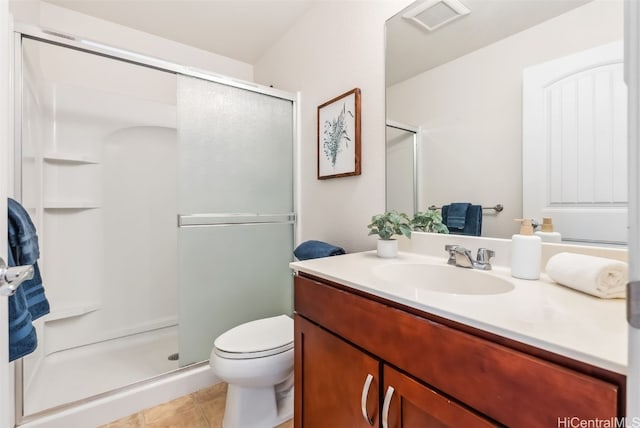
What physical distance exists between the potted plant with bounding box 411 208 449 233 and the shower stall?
96 cm

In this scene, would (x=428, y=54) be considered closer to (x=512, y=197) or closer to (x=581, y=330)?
(x=512, y=197)

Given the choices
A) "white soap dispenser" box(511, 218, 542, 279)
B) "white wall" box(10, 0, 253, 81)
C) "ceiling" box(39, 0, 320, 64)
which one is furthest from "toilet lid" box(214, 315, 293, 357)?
"ceiling" box(39, 0, 320, 64)

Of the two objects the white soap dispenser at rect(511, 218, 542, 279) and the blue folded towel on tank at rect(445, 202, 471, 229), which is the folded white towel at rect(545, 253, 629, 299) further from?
the blue folded towel on tank at rect(445, 202, 471, 229)

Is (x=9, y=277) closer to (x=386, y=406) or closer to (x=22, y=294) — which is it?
(x=22, y=294)

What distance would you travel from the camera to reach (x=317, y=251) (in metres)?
1.47

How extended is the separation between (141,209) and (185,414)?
4.99 ft

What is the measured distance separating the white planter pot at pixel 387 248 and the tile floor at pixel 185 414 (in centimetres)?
98

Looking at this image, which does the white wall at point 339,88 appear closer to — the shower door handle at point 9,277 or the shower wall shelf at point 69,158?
the shower door handle at point 9,277

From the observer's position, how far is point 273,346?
131 centimetres

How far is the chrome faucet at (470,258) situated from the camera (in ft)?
3.26

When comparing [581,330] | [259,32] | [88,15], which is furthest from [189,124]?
[581,330]

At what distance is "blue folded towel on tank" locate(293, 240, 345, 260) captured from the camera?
1.44 metres

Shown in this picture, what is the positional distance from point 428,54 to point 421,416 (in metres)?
1.32

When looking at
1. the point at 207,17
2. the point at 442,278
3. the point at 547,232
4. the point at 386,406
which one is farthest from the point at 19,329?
the point at 207,17
